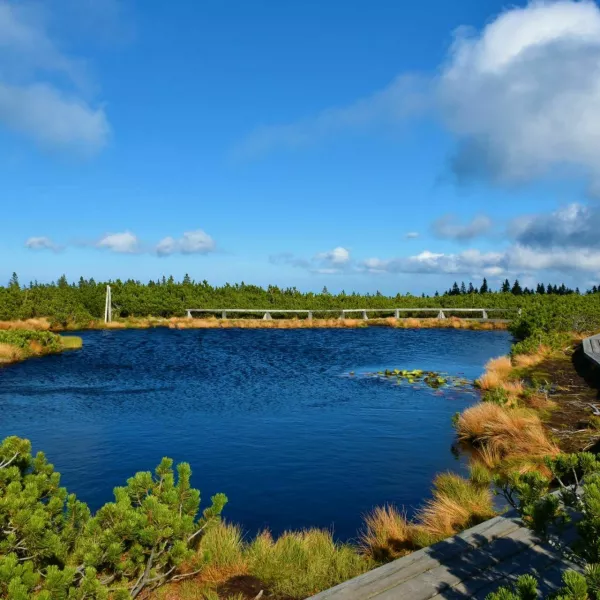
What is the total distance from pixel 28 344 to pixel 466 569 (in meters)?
31.9

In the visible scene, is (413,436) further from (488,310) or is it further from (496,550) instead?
(488,310)

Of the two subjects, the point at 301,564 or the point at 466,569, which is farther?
the point at 301,564

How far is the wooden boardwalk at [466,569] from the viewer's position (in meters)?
5.29

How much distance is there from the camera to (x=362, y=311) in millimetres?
61875

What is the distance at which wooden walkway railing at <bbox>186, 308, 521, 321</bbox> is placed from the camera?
2275 inches

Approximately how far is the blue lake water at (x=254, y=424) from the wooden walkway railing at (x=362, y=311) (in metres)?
23.1

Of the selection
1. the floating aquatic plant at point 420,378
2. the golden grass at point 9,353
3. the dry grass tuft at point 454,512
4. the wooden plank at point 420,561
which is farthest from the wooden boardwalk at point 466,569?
the golden grass at point 9,353

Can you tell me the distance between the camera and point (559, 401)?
1730 centimetres

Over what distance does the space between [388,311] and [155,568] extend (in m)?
57.4

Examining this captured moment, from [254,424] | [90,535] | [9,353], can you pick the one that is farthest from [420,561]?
[9,353]

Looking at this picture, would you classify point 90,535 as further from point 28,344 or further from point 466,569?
point 28,344

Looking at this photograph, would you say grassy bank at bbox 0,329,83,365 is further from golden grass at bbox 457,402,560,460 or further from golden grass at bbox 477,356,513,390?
golden grass at bbox 457,402,560,460

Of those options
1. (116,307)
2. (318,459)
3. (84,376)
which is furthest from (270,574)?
(116,307)

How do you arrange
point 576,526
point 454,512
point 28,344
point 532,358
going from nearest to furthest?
point 576,526
point 454,512
point 532,358
point 28,344
